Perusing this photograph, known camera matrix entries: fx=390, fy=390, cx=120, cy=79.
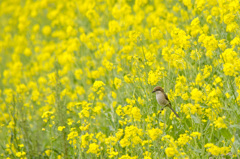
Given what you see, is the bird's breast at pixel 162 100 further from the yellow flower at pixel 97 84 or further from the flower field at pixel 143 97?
the yellow flower at pixel 97 84

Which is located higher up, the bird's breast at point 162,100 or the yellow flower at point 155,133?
the bird's breast at point 162,100

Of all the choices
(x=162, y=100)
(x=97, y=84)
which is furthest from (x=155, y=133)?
(x=97, y=84)

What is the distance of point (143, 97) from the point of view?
14.5ft

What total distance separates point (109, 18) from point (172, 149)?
573cm

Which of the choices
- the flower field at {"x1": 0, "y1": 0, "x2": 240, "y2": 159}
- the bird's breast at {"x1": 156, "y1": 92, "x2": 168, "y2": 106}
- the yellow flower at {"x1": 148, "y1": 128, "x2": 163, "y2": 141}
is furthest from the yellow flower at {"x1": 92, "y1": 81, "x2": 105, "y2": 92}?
the yellow flower at {"x1": 148, "y1": 128, "x2": 163, "y2": 141}

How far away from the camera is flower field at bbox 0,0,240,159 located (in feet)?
11.3

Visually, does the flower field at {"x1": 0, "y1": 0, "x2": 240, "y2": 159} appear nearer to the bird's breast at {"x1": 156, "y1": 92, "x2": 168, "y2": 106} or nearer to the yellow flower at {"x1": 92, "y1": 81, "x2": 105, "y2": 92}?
the yellow flower at {"x1": 92, "y1": 81, "x2": 105, "y2": 92}

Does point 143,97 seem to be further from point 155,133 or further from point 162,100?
point 155,133

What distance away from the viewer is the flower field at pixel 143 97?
11.3 feet

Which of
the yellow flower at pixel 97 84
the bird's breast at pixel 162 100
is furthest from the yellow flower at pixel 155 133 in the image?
the yellow flower at pixel 97 84

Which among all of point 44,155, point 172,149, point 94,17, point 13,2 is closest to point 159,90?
point 172,149

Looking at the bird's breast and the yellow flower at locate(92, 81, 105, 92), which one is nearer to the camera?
the bird's breast

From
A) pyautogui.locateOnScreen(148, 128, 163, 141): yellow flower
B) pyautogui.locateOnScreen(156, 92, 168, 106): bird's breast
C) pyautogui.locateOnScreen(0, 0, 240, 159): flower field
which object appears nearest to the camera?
pyautogui.locateOnScreen(148, 128, 163, 141): yellow flower

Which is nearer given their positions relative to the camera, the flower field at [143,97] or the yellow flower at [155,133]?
the yellow flower at [155,133]
